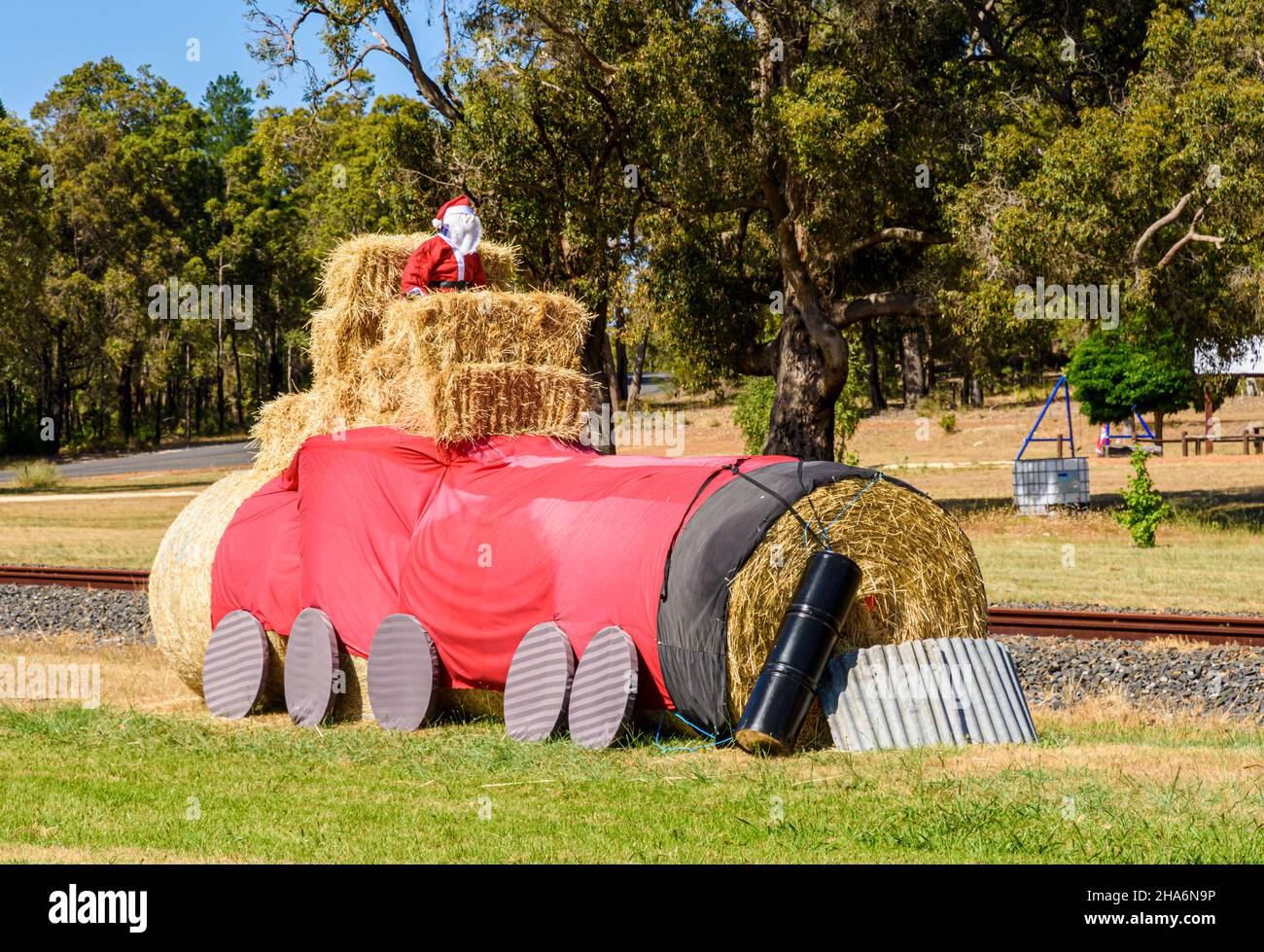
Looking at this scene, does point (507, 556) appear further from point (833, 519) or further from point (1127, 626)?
point (1127, 626)

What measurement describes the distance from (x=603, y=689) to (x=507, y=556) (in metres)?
1.39

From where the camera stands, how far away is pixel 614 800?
7.84 meters

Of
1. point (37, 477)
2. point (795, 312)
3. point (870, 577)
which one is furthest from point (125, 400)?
point (870, 577)

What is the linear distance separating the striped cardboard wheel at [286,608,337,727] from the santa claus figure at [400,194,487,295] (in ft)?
9.87

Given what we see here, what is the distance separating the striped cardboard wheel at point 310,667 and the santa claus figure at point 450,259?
301 centimetres

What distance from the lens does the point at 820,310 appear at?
3014cm

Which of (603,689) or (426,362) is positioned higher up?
(426,362)

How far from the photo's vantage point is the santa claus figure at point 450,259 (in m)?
12.5

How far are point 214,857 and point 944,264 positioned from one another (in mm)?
24729

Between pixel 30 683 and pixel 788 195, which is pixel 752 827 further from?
pixel 788 195

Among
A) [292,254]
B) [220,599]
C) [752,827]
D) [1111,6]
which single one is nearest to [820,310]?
[1111,6]

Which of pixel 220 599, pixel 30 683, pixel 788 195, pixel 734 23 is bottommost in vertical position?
pixel 30 683

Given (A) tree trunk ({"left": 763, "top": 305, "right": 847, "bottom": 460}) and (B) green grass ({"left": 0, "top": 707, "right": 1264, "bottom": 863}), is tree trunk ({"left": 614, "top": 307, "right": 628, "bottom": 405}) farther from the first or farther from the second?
(B) green grass ({"left": 0, "top": 707, "right": 1264, "bottom": 863})

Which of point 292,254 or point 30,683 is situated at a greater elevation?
point 292,254
